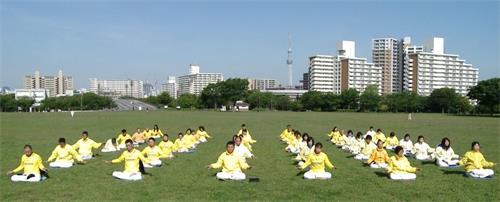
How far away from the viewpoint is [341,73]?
15125 cm

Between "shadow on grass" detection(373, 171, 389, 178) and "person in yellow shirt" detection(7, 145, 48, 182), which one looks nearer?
"person in yellow shirt" detection(7, 145, 48, 182)

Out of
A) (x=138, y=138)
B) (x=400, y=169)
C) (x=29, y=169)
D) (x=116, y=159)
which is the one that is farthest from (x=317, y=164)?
(x=138, y=138)

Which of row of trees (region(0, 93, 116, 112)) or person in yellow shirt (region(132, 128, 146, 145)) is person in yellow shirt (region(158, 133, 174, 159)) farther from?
row of trees (region(0, 93, 116, 112))

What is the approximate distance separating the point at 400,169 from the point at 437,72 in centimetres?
13516

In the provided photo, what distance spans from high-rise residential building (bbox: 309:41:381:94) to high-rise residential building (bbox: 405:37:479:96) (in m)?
12.8

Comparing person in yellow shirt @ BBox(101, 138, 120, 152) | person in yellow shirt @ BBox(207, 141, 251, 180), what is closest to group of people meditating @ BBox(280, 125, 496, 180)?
person in yellow shirt @ BBox(207, 141, 251, 180)

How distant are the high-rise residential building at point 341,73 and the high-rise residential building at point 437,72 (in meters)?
12.8

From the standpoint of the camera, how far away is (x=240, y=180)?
12617mm

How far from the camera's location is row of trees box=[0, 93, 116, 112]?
122 m

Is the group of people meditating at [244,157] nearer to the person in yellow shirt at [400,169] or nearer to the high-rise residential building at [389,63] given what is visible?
the person in yellow shirt at [400,169]

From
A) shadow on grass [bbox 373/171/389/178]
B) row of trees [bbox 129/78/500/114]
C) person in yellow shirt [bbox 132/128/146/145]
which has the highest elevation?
row of trees [bbox 129/78/500/114]

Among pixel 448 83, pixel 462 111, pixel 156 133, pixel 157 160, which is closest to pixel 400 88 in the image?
pixel 448 83

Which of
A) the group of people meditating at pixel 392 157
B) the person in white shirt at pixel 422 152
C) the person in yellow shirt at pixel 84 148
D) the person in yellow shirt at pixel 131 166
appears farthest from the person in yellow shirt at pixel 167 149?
the person in white shirt at pixel 422 152

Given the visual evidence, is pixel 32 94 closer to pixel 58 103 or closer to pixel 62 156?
pixel 58 103
